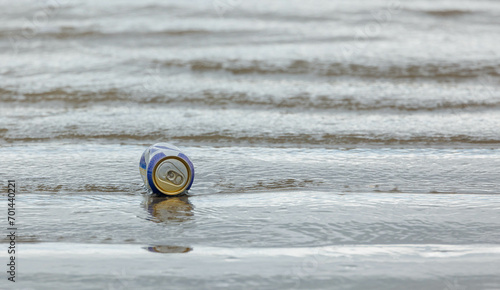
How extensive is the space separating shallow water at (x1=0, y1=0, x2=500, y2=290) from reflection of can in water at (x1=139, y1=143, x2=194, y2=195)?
0.08 meters

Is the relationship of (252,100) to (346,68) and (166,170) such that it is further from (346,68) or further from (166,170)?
(166,170)

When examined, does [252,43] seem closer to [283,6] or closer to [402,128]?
[283,6]

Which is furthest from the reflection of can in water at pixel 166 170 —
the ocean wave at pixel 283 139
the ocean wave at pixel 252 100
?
the ocean wave at pixel 252 100

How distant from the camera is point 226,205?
10.6 ft

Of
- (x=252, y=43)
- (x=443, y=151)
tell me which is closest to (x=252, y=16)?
(x=252, y=43)

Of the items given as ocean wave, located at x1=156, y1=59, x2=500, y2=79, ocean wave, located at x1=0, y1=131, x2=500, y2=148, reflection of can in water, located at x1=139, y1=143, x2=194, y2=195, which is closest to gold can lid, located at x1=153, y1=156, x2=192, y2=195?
reflection of can in water, located at x1=139, y1=143, x2=194, y2=195

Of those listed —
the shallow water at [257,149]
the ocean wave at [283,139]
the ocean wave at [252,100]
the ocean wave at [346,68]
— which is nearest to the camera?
the shallow water at [257,149]

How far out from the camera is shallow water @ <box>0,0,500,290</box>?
2.54 m

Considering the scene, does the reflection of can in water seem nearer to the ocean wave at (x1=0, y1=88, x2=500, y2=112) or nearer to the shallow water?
the shallow water

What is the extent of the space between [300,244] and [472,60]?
5.50 m

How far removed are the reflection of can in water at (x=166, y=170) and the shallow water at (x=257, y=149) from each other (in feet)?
0.27

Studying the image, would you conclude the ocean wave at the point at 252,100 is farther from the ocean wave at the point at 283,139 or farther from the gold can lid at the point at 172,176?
the gold can lid at the point at 172,176

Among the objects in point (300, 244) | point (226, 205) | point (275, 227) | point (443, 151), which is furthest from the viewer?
point (443, 151)

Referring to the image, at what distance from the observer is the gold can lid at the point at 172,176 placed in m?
3.29
